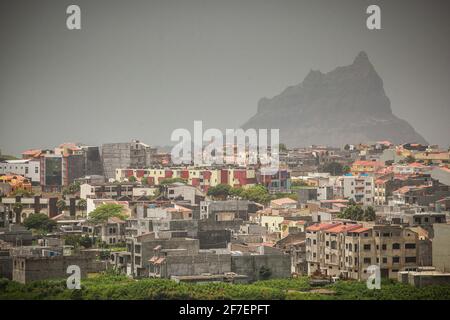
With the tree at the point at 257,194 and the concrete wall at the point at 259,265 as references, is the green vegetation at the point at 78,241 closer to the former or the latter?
the concrete wall at the point at 259,265

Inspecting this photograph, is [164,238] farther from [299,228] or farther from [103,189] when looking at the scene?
[103,189]

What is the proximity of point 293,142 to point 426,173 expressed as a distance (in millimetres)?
64808

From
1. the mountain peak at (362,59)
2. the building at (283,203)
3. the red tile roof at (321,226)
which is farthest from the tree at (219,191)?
the mountain peak at (362,59)

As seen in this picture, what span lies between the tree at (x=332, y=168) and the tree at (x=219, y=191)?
1017 cm

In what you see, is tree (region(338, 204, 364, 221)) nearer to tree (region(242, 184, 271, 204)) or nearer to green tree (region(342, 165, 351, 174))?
tree (region(242, 184, 271, 204))

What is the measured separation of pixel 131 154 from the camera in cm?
5397

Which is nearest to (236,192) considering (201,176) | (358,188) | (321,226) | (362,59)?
(358,188)

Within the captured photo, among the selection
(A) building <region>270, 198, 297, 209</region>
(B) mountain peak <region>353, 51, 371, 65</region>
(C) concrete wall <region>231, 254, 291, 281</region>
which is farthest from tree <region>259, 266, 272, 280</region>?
(B) mountain peak <region>353, 51, 371, 65</region>

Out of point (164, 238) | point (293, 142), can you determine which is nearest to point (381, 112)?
point (293, 142)

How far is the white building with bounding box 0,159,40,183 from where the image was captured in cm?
4991

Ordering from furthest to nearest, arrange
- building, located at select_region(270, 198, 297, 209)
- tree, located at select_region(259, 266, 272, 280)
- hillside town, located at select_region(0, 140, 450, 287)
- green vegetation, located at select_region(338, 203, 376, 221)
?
building, located at select_region(270, 198, 297, 209) < green vegetation, located at select_region(338, 203, 376, 221) < hillside town, located at select_region(0, 140, 450, 287) < tree, located at select_region(259, 266, 272, 280)

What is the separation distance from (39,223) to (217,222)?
18.6ft

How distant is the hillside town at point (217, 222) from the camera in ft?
86.1

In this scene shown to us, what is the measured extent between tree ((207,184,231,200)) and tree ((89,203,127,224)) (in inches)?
264
